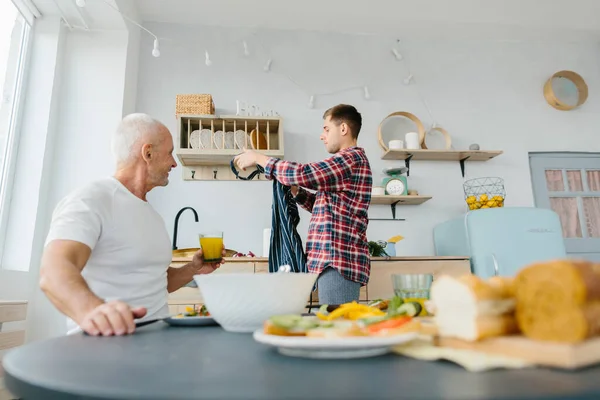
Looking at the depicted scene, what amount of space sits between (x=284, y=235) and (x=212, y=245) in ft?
2.53

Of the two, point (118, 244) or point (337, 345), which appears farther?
point (118, 244)

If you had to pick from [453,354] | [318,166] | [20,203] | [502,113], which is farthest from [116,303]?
[502,113]

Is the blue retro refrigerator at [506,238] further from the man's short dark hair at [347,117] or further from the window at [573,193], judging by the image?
the man's short dark hair at [347,117]

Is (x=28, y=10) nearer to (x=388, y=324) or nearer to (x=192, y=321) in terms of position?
(x=192, y=321)

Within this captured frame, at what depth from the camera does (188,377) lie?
41 centimetres

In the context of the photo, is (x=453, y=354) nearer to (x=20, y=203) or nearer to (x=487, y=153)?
(x=20, y=203)

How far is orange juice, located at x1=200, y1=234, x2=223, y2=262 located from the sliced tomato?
86 cm

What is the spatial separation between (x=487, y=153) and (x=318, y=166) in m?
2.35

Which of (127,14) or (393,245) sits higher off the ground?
(127,14)

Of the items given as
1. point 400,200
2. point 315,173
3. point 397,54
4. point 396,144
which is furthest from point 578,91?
point 315,173

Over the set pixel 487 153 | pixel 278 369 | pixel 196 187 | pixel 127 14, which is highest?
pixel 127 14

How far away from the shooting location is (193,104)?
11.1 ft

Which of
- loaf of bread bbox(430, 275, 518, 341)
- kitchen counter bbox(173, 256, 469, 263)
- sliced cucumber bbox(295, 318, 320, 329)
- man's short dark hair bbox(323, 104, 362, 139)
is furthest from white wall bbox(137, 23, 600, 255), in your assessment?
loaf of bread bbox(430, 275, 518, 341)

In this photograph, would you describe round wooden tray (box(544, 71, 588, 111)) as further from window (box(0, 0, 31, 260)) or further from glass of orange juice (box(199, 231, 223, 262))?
window (box(0, 0, 31, 260))
